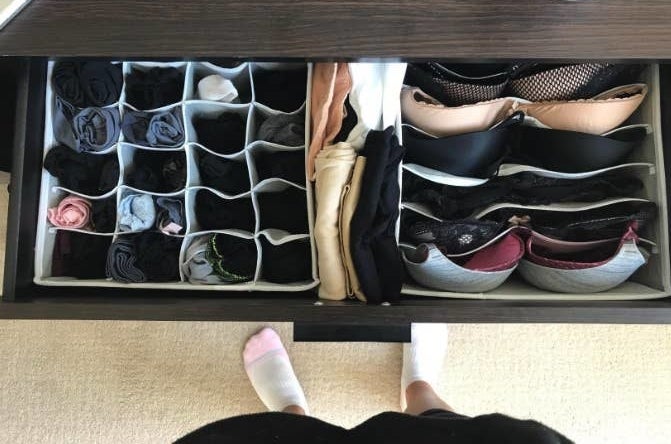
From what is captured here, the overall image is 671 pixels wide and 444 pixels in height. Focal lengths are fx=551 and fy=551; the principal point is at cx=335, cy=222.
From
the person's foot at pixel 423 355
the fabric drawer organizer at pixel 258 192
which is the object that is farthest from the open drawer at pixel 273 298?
the person's foot at pixel 423 355

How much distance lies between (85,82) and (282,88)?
35 centimetres

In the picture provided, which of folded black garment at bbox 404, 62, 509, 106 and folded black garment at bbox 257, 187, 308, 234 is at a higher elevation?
folded black garment at bbox 404, 62, 509, 106

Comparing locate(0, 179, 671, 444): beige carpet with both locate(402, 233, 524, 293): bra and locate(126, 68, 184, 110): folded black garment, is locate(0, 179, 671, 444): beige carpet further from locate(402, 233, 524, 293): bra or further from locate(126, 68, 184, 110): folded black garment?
locate(126, 68, 184, 110): folded black garment

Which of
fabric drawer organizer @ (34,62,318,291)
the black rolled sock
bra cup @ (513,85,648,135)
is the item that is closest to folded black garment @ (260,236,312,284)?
fabric drawer organizer @ (34,62,318,291)

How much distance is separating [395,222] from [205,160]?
0.37 meters

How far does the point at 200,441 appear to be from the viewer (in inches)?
30.5

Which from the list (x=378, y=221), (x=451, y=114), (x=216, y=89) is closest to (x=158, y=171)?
(x=216, y=89)

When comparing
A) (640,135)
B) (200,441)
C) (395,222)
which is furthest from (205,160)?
(640,135)

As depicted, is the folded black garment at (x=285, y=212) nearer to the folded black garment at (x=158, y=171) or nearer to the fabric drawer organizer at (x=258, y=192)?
the fabric drawer organizer at (x=258, y=192)

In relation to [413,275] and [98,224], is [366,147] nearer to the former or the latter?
[413,275]

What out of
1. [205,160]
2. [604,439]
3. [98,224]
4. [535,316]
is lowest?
[604,439]

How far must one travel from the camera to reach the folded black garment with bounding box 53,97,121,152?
973mm

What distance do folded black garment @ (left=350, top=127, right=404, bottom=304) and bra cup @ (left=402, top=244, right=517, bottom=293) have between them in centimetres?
5

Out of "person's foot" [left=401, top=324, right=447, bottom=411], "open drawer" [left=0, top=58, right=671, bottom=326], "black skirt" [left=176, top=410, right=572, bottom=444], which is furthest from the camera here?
"person's foot" [left=401, top=324, right=447, bottom=411]
